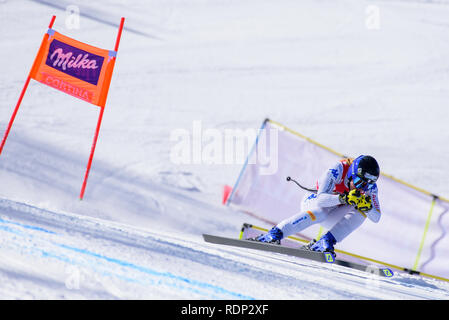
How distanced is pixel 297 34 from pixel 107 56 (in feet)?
27.1

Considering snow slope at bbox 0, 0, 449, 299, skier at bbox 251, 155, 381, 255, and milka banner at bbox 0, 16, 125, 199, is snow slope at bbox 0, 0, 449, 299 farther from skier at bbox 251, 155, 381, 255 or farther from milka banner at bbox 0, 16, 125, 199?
milka banner at bbox 0, 16, 125, 199

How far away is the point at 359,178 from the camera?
4824 millimetres

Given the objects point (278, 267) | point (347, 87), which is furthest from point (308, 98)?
point (278, 267)

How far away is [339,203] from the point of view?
496 centimetres

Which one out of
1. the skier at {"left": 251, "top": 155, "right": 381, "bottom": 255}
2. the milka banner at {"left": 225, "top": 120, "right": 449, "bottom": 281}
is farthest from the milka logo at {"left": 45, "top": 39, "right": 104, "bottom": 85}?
the skier at {"left": 251, "top": 155, "right": 381, "bottom": 255}

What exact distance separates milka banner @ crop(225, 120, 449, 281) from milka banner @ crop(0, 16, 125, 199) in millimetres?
1797

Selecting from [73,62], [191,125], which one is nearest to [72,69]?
[73,62]

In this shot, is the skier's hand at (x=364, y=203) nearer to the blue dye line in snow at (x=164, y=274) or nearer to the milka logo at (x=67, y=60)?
the blue dye line in snow at (x=164, y=274)

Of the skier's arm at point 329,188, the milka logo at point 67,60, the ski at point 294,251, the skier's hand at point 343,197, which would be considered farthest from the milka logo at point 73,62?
the skier's hand at point 343,197

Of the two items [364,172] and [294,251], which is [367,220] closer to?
[364,172]

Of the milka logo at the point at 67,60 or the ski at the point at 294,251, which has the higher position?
the milka logo at the point at 67,60

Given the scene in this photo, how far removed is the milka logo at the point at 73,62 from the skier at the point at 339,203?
251 cm

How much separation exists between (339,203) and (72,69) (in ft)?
9.98

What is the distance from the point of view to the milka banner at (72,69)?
19.0 feet
